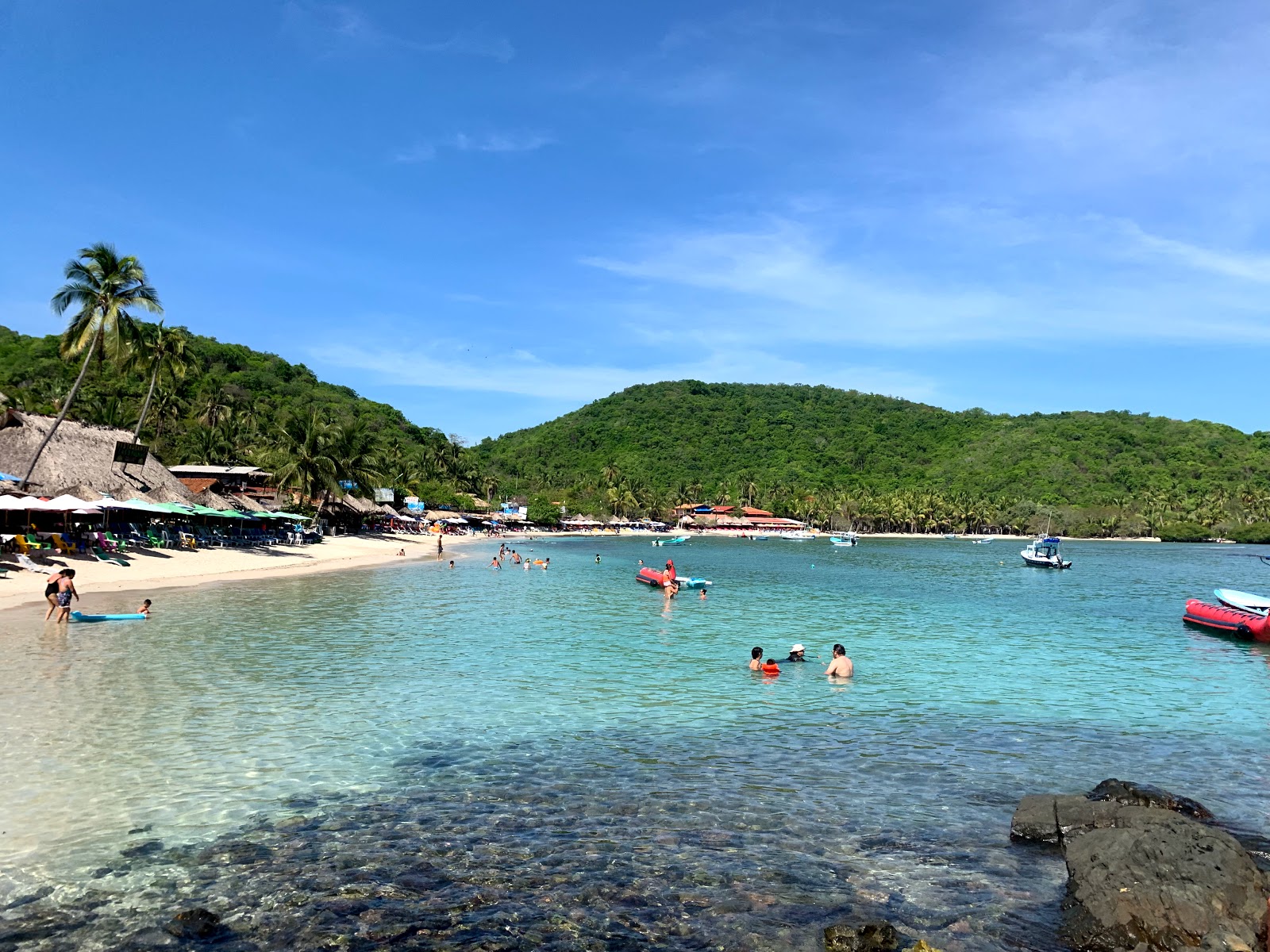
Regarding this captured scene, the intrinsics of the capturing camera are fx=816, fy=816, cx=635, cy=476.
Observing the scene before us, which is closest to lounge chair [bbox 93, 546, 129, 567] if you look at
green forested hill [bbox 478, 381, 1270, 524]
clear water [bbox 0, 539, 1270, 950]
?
clear water [bbox 0, 539, 1270, 950]

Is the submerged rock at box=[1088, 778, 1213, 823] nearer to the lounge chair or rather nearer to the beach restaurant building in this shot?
the lounge chair

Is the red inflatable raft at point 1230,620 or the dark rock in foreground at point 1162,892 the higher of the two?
the dark rock in foreground at point 1162,892

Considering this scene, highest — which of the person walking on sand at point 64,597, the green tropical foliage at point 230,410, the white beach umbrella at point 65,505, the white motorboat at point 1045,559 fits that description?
the green tropical foliage at point 230,410

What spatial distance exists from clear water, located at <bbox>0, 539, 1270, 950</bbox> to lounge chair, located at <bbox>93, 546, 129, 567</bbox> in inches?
400

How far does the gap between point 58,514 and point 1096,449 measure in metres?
171

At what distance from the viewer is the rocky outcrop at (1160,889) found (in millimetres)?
5648

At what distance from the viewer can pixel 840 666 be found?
16.5 metres

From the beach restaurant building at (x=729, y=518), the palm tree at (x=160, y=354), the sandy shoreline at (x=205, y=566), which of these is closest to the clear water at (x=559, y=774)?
the sandy shoreline at (x=205, y=566)

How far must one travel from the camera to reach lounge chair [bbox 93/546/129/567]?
30.9m

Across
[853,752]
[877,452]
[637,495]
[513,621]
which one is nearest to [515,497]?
[637,495]

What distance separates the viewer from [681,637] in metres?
21.7

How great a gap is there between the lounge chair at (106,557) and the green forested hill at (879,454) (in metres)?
118

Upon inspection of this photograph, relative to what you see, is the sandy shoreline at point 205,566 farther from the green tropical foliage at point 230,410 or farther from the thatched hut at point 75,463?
the green tropical foliage at point 230,410

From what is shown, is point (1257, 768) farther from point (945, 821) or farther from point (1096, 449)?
point (1096, 449)
